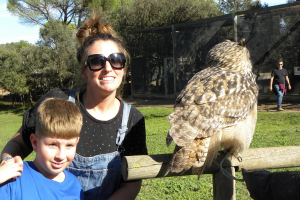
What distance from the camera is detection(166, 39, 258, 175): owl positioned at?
1973 mm

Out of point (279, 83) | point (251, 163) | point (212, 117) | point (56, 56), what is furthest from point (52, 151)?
point (56, 56)

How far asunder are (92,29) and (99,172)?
112cm

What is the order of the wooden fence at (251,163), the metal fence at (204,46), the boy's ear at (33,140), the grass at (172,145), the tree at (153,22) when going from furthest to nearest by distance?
the tree at (153,22)
the metal fence at (204,46)
the grass at (172,145)
the wooden fence at (251,163)
the boy's ear at (33,140)

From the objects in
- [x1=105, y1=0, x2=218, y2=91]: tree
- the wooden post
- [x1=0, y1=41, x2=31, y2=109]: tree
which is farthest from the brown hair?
[x1=0, y1=41, x2=31, y2=109]: tree

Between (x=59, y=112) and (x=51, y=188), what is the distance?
481 millimetres

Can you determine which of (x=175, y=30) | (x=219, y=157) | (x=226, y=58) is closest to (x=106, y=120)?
(x=219, y=157)

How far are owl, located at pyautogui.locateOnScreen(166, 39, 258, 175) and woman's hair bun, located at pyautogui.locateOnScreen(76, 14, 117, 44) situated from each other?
31.7 inches

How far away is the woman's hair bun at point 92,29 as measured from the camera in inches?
88.0

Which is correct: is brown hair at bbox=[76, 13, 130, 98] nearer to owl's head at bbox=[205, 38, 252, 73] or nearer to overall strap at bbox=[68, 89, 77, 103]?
overall strap at bbox=[68, 89, 77, 103]

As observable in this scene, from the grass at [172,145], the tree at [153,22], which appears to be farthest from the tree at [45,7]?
the grass at [172,145]

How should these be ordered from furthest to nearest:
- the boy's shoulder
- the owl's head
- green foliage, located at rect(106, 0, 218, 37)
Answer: green foliage, located at rect(106, 0, 218, 37)
the owl's head
the boy's shoulder

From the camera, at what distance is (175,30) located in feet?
51.5

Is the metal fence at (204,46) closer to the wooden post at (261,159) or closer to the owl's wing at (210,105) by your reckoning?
the owl's wing at (210,105)

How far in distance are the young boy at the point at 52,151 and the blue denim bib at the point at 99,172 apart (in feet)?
0.43
